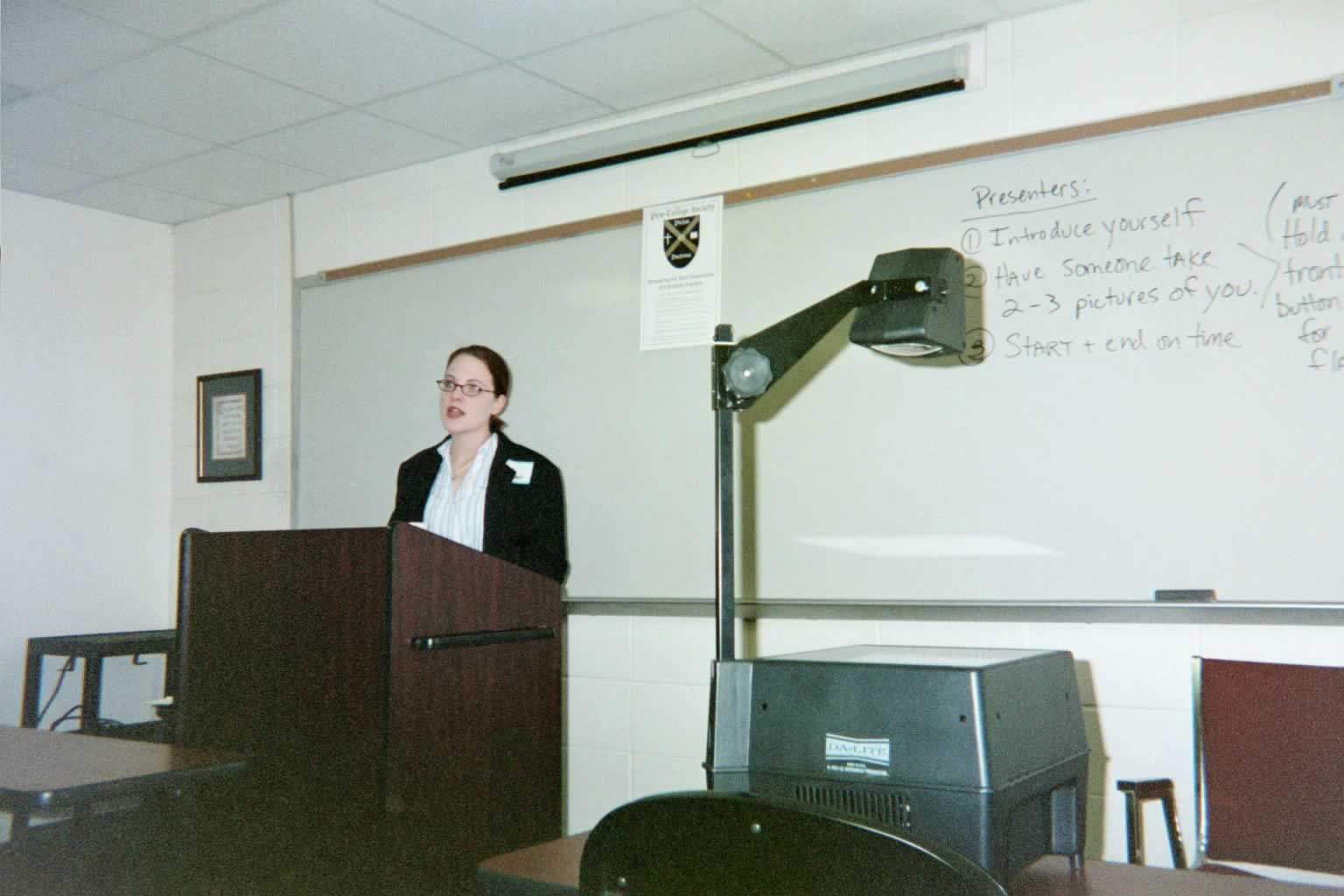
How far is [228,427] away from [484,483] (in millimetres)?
1486

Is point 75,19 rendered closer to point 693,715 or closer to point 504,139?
point 504,139

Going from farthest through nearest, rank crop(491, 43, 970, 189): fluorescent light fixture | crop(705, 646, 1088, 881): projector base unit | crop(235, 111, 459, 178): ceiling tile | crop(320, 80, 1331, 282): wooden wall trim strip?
crop(235, 111, 459, 178): ceiling tile < crop(491, 43, 970, 189): fluorescent light fixture < crop(320, 80, 1331, 282): wooden wall trim strip < crop(705, 646, 1088, 881): projector base unit

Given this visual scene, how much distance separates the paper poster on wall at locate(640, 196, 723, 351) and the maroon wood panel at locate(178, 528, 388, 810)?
119 centimetres

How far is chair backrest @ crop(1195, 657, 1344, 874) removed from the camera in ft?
7.04

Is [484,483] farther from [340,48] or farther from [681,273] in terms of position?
[340,48]

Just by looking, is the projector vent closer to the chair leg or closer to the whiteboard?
the chair leg

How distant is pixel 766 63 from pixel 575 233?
0.79 meters

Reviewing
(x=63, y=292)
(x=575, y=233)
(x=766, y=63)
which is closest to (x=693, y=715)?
(x=575, y=233)

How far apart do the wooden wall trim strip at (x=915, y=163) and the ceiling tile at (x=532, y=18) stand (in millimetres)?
591

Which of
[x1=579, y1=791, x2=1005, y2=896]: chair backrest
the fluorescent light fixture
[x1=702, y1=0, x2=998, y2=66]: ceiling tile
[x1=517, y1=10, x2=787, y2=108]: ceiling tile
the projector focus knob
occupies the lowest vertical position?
[x1=579, y1=791, x2=1005, y2=896]: chair backrest

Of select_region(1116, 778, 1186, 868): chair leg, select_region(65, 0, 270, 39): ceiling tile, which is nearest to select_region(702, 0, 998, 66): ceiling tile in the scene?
select_region(65, 0, 270, 39): ceiling tile

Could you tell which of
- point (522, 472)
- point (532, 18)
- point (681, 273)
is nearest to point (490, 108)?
point (532, 18)

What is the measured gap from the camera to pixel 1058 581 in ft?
8.95

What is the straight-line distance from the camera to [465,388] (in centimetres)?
368
